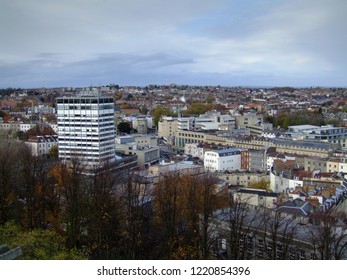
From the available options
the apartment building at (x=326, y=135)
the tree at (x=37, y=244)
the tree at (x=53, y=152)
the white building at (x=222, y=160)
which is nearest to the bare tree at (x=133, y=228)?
the tree at (x=37, y=244)

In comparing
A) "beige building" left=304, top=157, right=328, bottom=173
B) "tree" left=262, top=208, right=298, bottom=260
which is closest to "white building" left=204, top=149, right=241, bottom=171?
A: "beige building" left=304, top=157, right=328, bottom=173

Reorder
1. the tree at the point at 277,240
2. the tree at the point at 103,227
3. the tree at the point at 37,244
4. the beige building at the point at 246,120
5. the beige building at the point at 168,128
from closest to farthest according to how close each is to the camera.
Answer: the tree at the point at 37,244 → the tree at the point at 277,240 → the tree at the point at 103,227 → the beige building at the point at 168,128 → the beige building at the point at 246,120

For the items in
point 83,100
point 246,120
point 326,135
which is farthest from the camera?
point 246,120

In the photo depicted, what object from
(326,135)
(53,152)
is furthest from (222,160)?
(326,135)

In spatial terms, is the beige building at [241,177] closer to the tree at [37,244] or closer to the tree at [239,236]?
the tree at [239,236]

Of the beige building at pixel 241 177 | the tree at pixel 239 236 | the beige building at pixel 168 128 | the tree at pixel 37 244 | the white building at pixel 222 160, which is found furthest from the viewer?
the beige building at pixel 168 128

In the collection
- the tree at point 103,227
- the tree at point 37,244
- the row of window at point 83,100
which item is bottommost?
the tree at point 103,227

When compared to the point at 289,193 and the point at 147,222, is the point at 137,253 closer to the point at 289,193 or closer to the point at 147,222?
the point at 147,222

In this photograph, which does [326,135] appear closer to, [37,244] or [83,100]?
[83,100]
